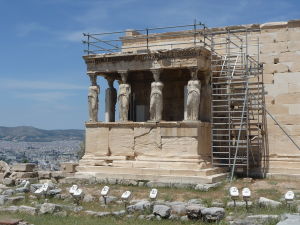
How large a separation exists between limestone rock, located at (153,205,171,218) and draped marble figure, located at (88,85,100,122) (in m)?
8.04

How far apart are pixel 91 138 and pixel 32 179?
2.92 meters

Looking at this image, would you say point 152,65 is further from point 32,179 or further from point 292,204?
point 292,204

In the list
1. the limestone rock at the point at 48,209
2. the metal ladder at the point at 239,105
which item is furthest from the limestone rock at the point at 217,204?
the metal ladder at the point at 239,105

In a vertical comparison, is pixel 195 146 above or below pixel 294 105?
below

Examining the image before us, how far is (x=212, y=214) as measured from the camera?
1155 cm

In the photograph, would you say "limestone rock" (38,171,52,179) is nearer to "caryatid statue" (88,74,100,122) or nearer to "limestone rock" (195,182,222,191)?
"caryatid statue" (88,74,100,122)

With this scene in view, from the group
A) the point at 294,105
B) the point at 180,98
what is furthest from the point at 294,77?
the point at 180,98

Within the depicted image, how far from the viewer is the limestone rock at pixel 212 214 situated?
37.8 ft

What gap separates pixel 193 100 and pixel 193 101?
35 mm

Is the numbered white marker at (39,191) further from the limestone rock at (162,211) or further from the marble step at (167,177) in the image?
the limestone rock at (162,211)

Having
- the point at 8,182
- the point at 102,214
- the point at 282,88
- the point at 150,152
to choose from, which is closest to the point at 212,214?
the point at 102,214

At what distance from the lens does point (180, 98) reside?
20.4m

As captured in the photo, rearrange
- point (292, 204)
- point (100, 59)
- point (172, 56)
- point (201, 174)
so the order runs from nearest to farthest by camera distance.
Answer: point (292, 204), point (201, 174), point (172, 56), point (100, 59)

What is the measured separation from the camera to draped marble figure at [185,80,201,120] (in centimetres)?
1778
